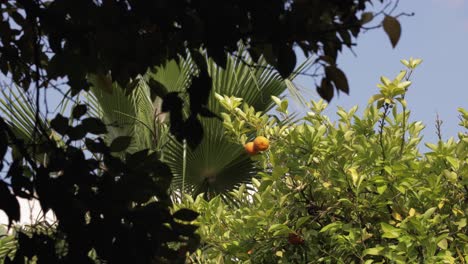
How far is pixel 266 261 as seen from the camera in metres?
4.57

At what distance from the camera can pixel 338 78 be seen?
7.16 ft

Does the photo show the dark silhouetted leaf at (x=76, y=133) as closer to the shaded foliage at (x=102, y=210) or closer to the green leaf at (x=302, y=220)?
the shaded foliage at (x=102, y=210)

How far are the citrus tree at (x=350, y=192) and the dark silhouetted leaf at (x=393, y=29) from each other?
216 cm

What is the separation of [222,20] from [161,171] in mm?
610

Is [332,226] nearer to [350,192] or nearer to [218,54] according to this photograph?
[350,192]

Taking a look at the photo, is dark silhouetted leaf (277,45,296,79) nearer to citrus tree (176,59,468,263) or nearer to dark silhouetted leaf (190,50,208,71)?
dark silhouetted leaf (190,50,208,71)

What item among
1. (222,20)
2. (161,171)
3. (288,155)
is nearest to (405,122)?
(288,155)

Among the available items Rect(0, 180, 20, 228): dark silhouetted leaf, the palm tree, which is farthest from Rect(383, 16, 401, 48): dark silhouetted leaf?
the palm tree

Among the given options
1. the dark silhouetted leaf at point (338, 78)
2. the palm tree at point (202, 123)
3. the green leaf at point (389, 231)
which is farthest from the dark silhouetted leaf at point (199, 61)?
the palm tree at point (202, 123)

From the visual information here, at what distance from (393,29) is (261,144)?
8.53 ft

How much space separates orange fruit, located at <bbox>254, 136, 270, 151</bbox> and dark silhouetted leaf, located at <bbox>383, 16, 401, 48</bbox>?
8.44ft

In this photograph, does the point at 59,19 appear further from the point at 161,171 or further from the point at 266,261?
the point at 266,261

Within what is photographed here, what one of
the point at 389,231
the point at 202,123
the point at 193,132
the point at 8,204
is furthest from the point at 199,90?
the point at 202,123

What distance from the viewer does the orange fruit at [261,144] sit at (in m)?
4.62
